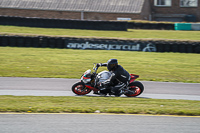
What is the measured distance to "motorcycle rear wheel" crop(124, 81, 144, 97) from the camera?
424 inches

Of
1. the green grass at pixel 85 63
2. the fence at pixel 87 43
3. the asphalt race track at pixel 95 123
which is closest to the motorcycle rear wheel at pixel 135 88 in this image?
the asphalt race track at pixel 95 123

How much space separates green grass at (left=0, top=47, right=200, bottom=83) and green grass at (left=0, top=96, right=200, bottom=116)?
4.77 metres

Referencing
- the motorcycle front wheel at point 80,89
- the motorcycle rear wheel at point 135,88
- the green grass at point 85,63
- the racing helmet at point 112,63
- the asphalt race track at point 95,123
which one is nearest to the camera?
the asphalt race track at point 95,123

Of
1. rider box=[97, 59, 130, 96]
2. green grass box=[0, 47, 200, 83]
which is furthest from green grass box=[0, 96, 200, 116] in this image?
green grass box=[0, 47, 200, 83]

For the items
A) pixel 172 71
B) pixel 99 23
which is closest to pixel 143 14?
pixel 99 23

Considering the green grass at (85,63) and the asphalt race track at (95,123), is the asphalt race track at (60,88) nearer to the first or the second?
the green grass at (85,63)

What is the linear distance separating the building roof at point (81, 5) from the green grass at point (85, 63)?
2183 cm

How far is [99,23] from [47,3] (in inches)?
641

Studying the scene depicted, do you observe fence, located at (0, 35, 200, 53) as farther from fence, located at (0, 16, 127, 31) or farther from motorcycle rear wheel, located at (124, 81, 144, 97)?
motorcycle rear wheel, located at (124, 81, 144, 97)

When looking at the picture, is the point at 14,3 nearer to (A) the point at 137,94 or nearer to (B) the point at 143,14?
(B) the point at 143,14

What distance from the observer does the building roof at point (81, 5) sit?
43625 mm

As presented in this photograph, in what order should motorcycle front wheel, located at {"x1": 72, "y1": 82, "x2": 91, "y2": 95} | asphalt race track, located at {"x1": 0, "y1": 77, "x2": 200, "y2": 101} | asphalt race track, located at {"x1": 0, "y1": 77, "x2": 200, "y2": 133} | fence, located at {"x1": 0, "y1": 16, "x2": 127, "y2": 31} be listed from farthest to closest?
fence, located at {"x1": 0, "y1": 16, "x2": 127, "y2": 31} < asphalt race track, located at {"x1": 0, "y1": 77, "x2": 200, "y2": 101} < motorcycle front wheel, located at {"x1": 72, "y1": 82, "x2": 91, "y2": 95} < asphalt race track, located at {"x1": 0, "y1": 77, "x2": 200, "y2": 133}

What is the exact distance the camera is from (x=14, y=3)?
44125mm

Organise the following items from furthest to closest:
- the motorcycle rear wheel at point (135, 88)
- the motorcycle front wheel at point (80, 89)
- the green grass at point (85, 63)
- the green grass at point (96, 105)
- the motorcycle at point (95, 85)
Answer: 1. the green grass at point (85, 63)
2. the motorcycle rear wheel at point (135, 88)
3. the motorcycle front wheel at point (80, 89)
4. the motorcycle at point (95, 85)
5. the green grass at point (96, 105)
